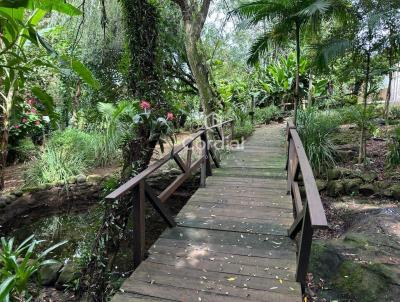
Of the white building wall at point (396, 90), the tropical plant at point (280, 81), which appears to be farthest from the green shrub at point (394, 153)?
the white building wall at point (396, 90)

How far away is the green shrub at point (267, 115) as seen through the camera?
12662 millimetres

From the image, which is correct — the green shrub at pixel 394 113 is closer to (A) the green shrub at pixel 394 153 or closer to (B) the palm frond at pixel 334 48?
(A) the green shrub at pixel 394 153

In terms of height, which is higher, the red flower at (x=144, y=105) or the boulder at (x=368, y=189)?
the red flower at (x=144, y=105)

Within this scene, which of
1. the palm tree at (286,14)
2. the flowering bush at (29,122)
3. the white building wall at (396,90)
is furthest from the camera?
the white building wall at (396,90)

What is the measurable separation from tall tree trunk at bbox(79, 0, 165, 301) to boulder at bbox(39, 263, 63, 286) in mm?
959

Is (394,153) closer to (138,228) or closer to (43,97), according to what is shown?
(138,228)

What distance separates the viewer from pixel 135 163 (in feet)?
10.7

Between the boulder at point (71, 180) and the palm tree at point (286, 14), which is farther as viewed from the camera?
the boulder at point (71, 180)

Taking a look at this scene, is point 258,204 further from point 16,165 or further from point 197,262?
point 16,165

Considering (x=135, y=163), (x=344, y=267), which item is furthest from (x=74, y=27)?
(x=344, y=267)

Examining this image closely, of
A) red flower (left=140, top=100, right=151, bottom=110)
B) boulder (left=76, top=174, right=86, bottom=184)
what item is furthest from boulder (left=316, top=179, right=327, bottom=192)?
boulder (left=76, top=174, right=86, bottom=184)

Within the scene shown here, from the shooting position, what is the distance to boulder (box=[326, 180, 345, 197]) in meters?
5.35

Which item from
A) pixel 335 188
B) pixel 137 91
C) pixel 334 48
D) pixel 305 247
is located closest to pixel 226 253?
pixel 305 247

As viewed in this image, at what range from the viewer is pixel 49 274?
362 centimetres
